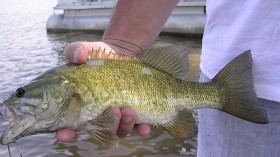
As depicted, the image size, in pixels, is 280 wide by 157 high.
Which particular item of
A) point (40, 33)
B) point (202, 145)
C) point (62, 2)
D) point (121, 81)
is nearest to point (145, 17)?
point (121, 81)

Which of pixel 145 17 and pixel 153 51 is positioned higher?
pixel 145 17

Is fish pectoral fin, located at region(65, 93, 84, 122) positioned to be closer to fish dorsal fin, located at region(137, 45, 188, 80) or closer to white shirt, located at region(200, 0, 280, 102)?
fish dorsal fin, located at region(137, 45, 188, 80)

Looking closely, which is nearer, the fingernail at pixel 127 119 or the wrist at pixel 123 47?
the fingernail at pixel 127 119

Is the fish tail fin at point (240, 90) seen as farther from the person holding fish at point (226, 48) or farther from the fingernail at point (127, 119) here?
the fingernail at point (127, 119)

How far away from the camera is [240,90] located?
1739mm

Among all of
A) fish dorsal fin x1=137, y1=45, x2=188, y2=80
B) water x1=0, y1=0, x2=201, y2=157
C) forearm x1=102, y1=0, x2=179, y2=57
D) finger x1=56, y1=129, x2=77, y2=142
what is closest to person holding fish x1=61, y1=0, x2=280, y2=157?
forearm x1=102, y1=0, x2=179, y2=57

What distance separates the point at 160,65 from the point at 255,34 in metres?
0.54

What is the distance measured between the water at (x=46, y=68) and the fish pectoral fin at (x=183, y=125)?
157cm

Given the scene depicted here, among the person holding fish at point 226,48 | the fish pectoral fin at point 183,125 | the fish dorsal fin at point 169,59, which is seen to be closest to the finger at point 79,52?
the person holding fish at point 226,48

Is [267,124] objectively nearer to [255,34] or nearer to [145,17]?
[255,34]

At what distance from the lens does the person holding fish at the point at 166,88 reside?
160cm

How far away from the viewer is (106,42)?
6.71 ft

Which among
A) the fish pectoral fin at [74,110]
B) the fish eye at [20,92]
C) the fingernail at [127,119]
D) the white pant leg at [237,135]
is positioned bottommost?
the white pant leg at [237,135]

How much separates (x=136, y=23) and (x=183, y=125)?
548mm
